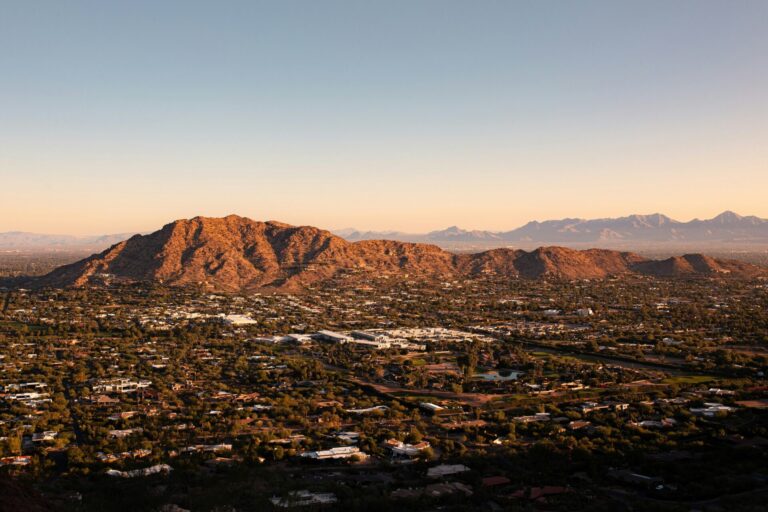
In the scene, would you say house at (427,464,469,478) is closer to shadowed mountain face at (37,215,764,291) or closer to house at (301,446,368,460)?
house at (301,446,368,460)

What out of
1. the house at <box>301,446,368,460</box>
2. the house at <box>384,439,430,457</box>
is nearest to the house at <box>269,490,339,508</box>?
the house at <box>301,446,368,460</box>

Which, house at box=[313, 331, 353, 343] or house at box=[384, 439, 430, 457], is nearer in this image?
house at box=[384, 439, 430, 457]

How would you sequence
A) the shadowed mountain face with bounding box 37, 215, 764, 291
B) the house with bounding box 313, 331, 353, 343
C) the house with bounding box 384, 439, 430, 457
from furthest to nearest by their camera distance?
the shadowed mountain face with bounding box 37, 215, 764, 291 → the house with bounding box 313, 331, 353, 343 → the house with bounding box 384, 439, 430, 457

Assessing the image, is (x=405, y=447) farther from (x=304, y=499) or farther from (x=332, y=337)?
(x=332, y=337)

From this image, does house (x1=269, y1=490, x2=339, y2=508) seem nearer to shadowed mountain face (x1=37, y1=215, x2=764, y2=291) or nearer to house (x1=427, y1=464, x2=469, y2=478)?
house (x1=427, y1=464, x2=469, y2=478)

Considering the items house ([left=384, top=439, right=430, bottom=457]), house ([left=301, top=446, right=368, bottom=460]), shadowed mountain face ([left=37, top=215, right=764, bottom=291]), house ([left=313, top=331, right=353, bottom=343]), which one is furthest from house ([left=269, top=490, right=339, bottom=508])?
shadowed mountain face ([left=37, top=215, right=764, bottom=291])

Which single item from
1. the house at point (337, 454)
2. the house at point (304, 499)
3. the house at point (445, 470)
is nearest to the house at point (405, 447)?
the house at point (337, 454)

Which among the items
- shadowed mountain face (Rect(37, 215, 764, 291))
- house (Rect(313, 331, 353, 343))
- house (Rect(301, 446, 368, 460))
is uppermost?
shadowed mountain face (Rect(37, 215, 764, 291))

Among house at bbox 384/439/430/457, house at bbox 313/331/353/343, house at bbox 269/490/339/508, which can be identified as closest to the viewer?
house at bbox 269/490/339/508

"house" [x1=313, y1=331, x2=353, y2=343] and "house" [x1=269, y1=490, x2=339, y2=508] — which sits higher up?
"house" [x1=269, y1=490, x2=339, y2=508]
